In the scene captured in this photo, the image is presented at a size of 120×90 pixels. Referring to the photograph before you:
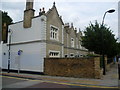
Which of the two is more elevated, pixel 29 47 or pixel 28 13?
pixel 28 13

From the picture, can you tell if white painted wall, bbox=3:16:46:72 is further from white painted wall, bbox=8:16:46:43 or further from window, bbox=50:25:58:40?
window, bbox=50:25:58:40

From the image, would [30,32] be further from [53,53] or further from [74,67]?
[74,67]

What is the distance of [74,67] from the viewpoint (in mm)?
11781

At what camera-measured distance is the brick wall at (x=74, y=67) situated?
1078 cm

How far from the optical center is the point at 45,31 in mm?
14289

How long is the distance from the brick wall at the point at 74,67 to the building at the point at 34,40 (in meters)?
1.15

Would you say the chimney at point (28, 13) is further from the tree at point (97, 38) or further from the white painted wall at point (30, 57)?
the tree at point (97, 38)

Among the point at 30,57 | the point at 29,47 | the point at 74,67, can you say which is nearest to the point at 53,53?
the point at 30,57

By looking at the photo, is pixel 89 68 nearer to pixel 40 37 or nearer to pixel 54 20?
pixel 40 37

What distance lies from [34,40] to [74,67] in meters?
6.00

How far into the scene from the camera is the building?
14.2 m

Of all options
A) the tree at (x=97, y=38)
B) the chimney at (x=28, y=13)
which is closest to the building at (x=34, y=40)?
the chimney at (x=28, y=13)

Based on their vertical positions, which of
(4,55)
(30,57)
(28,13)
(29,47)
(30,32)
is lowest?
(30,57)

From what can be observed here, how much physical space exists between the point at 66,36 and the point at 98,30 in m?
7.08
